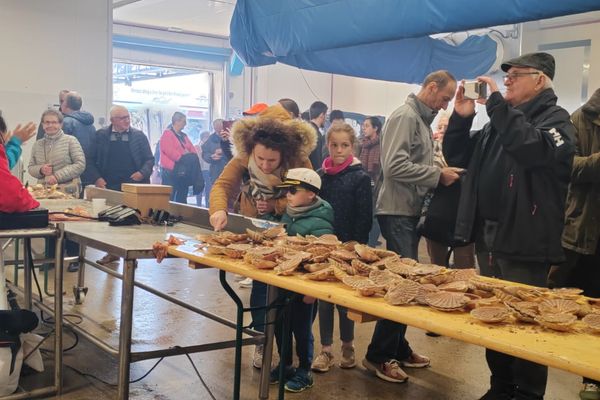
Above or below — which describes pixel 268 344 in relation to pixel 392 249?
below

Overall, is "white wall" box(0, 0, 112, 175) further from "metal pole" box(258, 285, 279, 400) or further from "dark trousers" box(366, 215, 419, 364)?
"metal pole" box(258, 285, 279, 400)

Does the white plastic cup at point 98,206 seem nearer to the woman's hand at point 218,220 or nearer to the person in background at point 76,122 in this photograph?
the woman's hand at point 218,220

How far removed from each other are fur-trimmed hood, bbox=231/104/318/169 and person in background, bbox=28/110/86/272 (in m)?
2.76

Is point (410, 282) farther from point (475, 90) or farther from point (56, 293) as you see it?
point (56, 293)

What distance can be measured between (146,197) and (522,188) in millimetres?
1856

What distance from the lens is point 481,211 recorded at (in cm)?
261

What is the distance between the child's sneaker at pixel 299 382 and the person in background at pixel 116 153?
10.4 feet

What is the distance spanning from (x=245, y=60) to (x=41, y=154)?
183cm

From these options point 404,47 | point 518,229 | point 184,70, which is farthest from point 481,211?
point 184,70

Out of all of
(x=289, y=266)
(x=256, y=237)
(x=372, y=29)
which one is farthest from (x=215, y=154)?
(x=289, y=266)

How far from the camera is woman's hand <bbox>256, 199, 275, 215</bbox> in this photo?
286 centimetres

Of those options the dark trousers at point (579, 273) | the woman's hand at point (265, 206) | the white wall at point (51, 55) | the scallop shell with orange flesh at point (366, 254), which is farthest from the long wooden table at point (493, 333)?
the white wall at point (51, 55)

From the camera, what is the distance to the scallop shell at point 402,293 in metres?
1.58

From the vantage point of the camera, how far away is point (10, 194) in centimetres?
273
